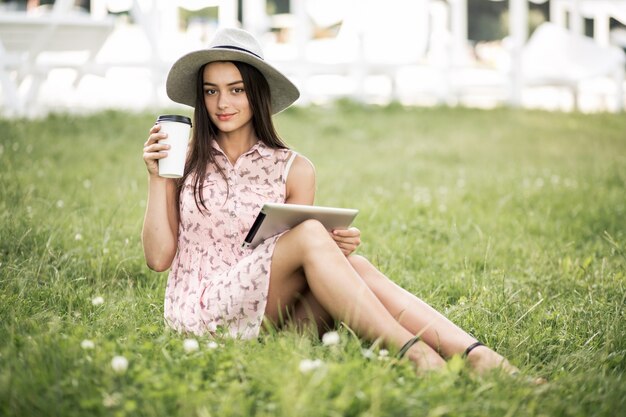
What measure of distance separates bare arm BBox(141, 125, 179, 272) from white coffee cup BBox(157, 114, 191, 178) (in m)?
0.13

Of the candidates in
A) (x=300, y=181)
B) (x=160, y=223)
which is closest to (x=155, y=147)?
(x=160, y=223)

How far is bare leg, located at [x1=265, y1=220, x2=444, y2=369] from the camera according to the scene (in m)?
2.23

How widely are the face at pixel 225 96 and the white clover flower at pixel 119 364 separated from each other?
1.09m

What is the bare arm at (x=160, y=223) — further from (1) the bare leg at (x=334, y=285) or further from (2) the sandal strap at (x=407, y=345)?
(2) the sandal strap at (x=407, y=345)

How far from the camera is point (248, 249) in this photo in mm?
2623

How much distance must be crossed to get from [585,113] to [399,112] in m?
2.58

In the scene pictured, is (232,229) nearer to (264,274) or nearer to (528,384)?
(264,274)

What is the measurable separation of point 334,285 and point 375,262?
121 cm

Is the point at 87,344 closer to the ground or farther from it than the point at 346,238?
closer to the ground

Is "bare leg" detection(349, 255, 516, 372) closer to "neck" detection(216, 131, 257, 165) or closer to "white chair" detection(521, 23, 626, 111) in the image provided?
"neck" detection(216, 131, 257, 165)

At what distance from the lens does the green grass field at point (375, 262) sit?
1.81m

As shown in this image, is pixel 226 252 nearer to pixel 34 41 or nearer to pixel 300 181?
pixel 300 181

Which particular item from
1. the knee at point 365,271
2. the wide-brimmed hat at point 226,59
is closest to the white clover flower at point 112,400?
the knee at point 365,271

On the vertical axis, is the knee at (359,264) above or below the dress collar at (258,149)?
below
